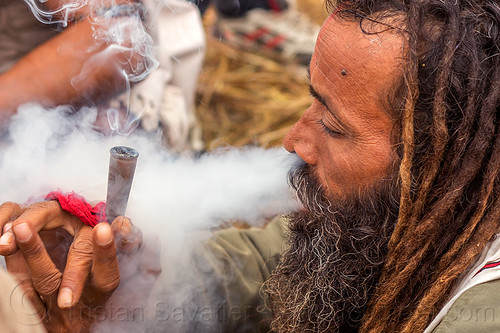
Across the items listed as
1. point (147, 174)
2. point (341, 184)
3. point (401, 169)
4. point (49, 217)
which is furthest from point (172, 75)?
point (401, 169)

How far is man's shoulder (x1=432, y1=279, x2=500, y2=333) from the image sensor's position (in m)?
1.53

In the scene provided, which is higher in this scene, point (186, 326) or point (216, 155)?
point (216, 155)

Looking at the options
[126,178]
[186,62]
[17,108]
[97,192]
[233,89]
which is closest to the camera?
[126,178]

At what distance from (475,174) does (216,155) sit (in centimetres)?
123

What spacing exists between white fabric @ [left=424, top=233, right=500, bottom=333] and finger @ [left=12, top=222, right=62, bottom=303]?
107 centimetres

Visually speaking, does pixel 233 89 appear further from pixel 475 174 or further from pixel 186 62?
pixel 475 174

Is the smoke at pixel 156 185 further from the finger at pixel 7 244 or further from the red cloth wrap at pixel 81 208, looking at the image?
the finger at pixel 7 244

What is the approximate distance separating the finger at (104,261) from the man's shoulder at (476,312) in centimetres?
92

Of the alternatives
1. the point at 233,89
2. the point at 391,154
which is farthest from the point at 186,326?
the point at 233,89

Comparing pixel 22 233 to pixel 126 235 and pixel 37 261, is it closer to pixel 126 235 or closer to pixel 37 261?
pixel 37 261

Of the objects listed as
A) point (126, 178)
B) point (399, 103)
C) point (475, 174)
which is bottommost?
point (126, 178)

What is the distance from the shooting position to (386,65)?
1.73m

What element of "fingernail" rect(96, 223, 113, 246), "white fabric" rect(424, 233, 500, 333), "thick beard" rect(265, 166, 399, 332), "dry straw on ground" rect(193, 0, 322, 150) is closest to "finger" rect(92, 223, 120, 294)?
"fingernail" rect(96, 223, 113, 246)

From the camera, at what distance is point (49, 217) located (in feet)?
5.55
